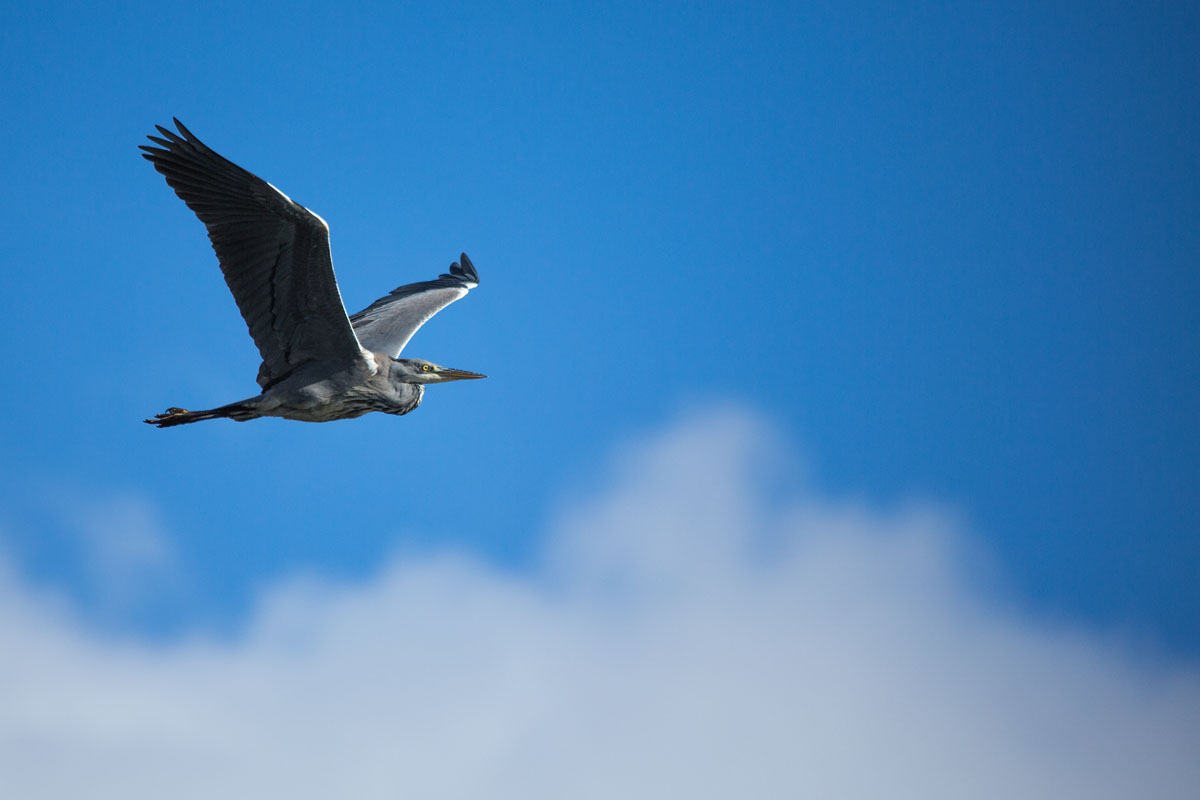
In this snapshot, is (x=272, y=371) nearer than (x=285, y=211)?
No

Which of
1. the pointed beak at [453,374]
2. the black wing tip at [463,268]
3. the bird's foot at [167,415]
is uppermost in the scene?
the black wing tip at [463,268]

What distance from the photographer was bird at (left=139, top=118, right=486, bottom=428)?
13.1 metres

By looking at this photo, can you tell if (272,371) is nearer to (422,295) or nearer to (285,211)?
(285,211)

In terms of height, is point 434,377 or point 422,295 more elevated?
point 422,295

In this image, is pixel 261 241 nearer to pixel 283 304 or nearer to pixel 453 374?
pixel 283 304

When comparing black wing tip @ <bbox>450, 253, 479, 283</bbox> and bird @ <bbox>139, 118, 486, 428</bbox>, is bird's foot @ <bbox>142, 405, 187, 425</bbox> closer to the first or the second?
bird @ <bbox>139, 118, 486, 428</bbox>

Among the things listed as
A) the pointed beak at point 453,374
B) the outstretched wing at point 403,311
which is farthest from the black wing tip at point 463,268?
the pointed beak at point 453,374

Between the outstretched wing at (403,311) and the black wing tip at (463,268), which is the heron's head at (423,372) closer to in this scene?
the outstretched wing at (403,311)

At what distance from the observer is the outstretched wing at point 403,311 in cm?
1689

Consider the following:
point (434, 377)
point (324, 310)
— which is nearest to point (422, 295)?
point (434, 377)

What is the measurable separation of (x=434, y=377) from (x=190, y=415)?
3232mm

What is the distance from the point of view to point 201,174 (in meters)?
13.4

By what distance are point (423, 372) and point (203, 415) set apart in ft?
9.65

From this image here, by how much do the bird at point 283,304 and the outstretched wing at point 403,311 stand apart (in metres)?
1.73
